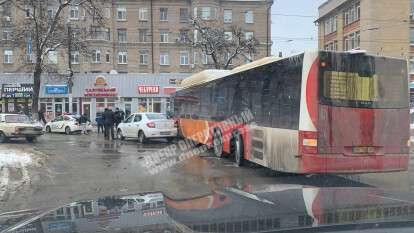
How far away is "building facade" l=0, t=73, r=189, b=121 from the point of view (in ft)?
166

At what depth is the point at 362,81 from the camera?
1083 centimetres

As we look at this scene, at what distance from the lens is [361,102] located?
10781 mm

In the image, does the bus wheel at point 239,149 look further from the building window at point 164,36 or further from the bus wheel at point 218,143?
the building window at point 164,36

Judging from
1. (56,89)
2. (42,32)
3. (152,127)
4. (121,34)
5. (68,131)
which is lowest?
(68,131)

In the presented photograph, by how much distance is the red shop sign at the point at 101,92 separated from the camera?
168 feet

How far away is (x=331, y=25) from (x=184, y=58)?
20.8 m

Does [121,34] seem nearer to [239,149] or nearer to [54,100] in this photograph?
[54,100]

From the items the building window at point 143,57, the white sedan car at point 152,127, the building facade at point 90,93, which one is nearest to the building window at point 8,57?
the building window at point 143,57

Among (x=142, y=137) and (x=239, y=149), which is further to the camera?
(x=142, y=137)

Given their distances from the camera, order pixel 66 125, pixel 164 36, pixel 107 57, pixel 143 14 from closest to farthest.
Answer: pixel 66 125 < pixel 107 57 < pixel 143 14 < pixel 164 36

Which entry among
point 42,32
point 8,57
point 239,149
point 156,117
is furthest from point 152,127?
point 8,57

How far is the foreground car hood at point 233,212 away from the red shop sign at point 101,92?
48567mm

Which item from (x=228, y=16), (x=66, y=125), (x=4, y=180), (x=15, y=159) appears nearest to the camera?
(x=4, y=180)

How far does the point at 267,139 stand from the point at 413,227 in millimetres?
9720
